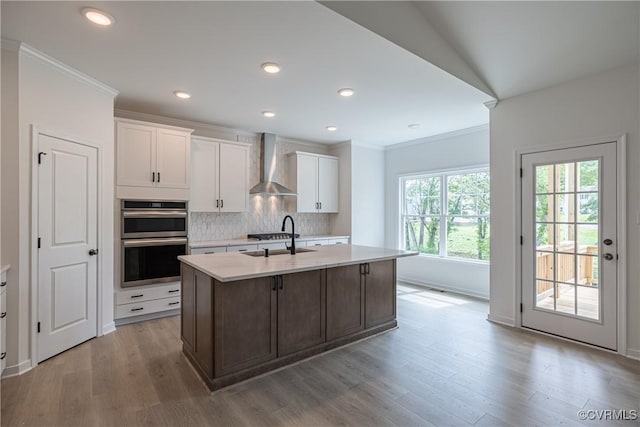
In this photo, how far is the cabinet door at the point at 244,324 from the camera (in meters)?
2.35

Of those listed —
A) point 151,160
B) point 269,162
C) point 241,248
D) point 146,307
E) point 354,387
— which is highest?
point 269,162

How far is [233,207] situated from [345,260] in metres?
2.51

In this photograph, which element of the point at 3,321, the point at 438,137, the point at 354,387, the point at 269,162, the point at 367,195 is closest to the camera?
the point at 354,387

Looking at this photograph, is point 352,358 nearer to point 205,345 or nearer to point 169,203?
point 205,345

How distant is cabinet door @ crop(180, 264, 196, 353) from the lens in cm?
272

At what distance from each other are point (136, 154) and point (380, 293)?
326cm

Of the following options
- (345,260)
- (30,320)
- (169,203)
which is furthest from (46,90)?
(345,260)

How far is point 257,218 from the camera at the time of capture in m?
5.44

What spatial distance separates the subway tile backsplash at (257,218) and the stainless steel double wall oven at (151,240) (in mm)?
679

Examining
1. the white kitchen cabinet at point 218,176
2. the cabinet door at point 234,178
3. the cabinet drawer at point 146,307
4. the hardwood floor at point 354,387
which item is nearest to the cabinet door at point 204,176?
the white kitchen cabinet at point 218,176

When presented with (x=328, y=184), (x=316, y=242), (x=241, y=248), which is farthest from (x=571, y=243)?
(x=241, y=248)

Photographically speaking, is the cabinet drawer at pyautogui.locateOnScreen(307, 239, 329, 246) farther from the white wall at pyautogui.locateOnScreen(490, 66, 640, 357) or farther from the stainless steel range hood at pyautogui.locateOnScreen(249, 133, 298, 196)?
the white wall at pyautogui.locateOnScreen(490, 66, 640, 357)

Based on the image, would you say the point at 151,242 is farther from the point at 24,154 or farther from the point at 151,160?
the point at 24,154

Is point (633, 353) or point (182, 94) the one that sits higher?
point (182, 94)
